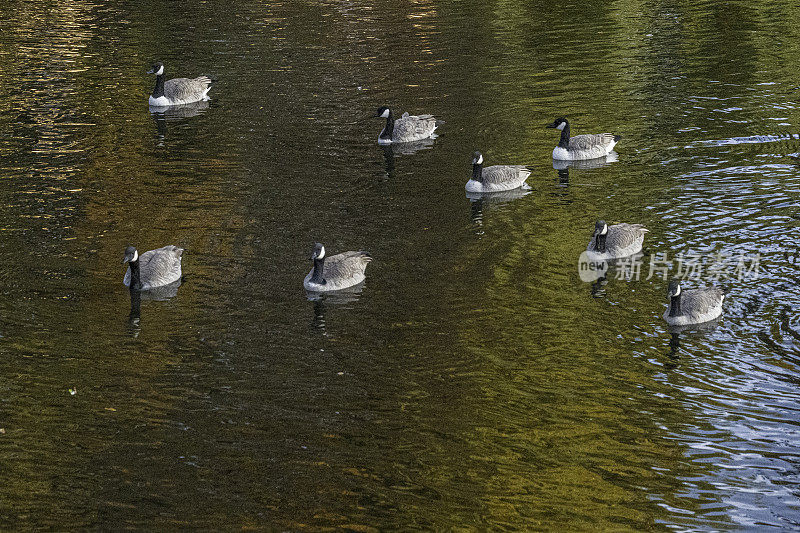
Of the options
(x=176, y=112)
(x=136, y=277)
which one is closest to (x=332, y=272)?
(x=136, y=277)

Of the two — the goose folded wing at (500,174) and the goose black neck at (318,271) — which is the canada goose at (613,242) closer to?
the goose folded wing at (500,174)

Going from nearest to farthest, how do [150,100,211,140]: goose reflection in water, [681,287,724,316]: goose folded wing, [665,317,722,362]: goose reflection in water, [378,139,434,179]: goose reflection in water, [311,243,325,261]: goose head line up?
[665,317,722,362]: goose reflection in water, [681,287,724,316]: goose folded wing, [311,243,325,261]: goose head, [378,139,434,179]: goose reflection in water, [150,100,211,140]: goose reflection in water

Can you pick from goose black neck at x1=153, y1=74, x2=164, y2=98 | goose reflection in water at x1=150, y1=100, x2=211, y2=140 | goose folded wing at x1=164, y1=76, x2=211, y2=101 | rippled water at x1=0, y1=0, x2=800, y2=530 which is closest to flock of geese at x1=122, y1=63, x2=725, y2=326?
rippled water at x1=0, y1=0, x2=800, y2=530

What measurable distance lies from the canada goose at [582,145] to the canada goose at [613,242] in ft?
20.6

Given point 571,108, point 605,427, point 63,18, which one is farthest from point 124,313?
point 63,18

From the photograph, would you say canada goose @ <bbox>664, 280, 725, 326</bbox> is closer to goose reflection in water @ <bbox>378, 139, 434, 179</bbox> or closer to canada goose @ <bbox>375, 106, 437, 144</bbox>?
goose reflection in water @ <bbox>378, 139, 434, 179</bbox>

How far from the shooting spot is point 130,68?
3844 cm

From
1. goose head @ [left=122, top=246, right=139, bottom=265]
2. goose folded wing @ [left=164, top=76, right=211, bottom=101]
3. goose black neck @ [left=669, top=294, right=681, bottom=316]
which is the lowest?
goose black neck @ [left=669, top=294, right=681, bottom=316]

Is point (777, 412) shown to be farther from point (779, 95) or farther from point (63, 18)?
point (63, 18)

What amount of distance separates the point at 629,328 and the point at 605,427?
325cm

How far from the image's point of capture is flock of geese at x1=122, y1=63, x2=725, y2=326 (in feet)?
60.7

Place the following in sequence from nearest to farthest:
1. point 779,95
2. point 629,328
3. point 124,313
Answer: point 629,328, point 124,313, point 779,95

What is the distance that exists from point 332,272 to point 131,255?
3833 mm

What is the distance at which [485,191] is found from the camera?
1013 inches
